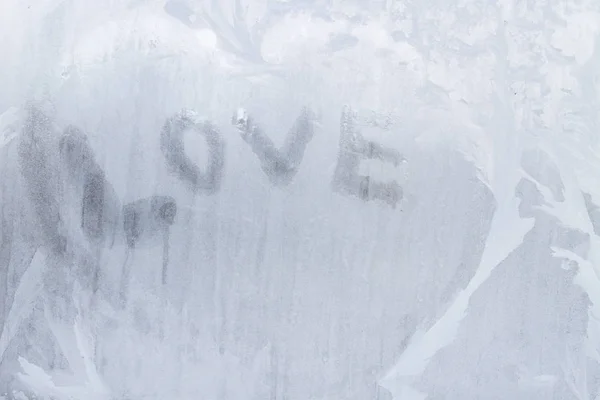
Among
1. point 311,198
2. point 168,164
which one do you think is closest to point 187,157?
point 168,164

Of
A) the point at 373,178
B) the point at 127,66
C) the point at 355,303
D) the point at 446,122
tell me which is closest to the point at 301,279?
the point at 355,303

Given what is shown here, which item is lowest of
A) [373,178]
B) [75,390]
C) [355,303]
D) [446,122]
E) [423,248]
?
[75,390]

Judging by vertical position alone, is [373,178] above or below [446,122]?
below

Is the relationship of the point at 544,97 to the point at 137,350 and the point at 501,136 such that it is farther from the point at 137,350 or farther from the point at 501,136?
the point at 137,350

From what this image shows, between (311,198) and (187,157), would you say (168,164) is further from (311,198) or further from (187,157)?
(311,198)

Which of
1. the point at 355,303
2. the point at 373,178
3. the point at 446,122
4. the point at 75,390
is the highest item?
the point at 446,122

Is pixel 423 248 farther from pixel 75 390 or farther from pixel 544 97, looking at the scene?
pixel 75 390

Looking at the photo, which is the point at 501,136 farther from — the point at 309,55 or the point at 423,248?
the point at 309,55

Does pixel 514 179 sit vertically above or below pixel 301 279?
above

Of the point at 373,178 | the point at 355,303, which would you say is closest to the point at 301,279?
the point at 355,303
